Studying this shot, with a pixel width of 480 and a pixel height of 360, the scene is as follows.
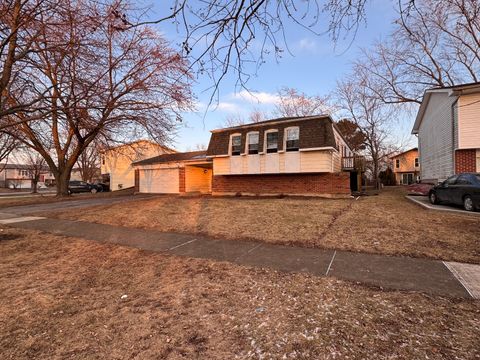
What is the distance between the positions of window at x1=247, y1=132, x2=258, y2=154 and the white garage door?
8.55 meters

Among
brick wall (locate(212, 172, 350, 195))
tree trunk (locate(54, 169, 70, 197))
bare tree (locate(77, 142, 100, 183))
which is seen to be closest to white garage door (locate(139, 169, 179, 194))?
brick wall (locate(212, 172, 350, 195))

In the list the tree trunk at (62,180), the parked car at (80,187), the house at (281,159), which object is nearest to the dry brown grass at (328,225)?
the house at (281,159)

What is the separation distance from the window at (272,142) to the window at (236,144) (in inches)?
82.3

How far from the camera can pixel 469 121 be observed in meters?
12.6

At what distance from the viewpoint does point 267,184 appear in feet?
57.2

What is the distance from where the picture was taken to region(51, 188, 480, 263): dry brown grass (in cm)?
593

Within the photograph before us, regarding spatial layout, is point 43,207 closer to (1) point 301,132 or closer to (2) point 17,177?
(1) point 301,132

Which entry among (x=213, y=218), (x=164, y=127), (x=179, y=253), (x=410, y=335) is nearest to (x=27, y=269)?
(x=179, y=253)

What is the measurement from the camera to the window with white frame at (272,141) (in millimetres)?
16525

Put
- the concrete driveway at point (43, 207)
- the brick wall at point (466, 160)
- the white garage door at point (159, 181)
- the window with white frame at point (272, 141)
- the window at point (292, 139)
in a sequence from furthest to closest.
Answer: the white garage door at point (159, 181), the window with white frame at point (272, 141), the window at point (292, 139), the concrete driveway at point (43, 207), the brick wall at point (466, 160)

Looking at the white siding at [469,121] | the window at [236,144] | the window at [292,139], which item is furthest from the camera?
the window at [236,144]

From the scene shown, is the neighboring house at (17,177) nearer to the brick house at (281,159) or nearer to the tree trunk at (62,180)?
the tree trunk at (62,180)

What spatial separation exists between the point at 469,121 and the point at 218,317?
15.3 m

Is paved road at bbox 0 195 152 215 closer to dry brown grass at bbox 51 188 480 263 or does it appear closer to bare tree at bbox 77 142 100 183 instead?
dry brown grass at bbox 51 188 480 263
